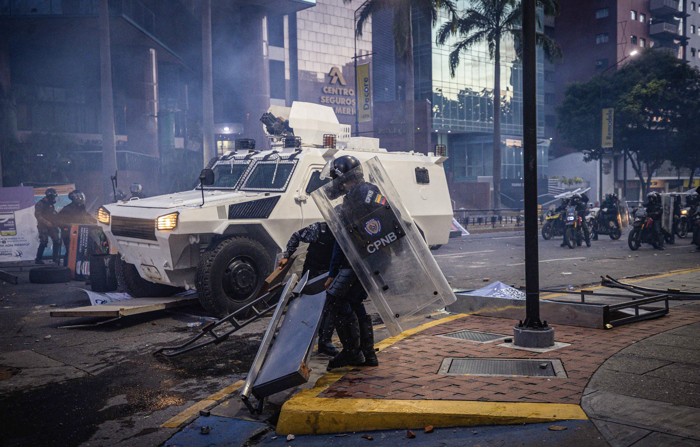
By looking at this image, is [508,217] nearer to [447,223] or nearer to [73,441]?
[447,223]

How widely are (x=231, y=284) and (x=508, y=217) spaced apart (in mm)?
29076

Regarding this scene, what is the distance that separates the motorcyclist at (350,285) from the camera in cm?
492

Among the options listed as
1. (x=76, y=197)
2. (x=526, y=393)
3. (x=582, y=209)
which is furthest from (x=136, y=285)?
(x=582, y=209)

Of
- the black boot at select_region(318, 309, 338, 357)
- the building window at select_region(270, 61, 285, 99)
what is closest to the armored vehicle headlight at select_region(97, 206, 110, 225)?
the black boot at select_region(318, 309, 338, 357)

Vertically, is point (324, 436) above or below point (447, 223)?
below

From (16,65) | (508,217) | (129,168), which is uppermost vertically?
(16,65)

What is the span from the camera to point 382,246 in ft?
16.2

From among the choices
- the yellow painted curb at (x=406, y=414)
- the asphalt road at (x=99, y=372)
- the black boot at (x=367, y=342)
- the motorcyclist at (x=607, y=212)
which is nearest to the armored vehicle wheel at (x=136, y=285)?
the asphalt road at (x=99, y=372)

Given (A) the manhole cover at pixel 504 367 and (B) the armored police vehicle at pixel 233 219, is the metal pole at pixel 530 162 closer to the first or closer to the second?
(A) the manhole cover at pixel 504 367

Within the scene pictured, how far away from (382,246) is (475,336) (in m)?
1.96

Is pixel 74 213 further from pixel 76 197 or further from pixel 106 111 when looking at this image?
pixel 106 111

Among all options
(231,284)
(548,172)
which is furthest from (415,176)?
(548,172)

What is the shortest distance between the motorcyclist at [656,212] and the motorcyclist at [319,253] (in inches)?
540

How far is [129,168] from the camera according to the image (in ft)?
111
